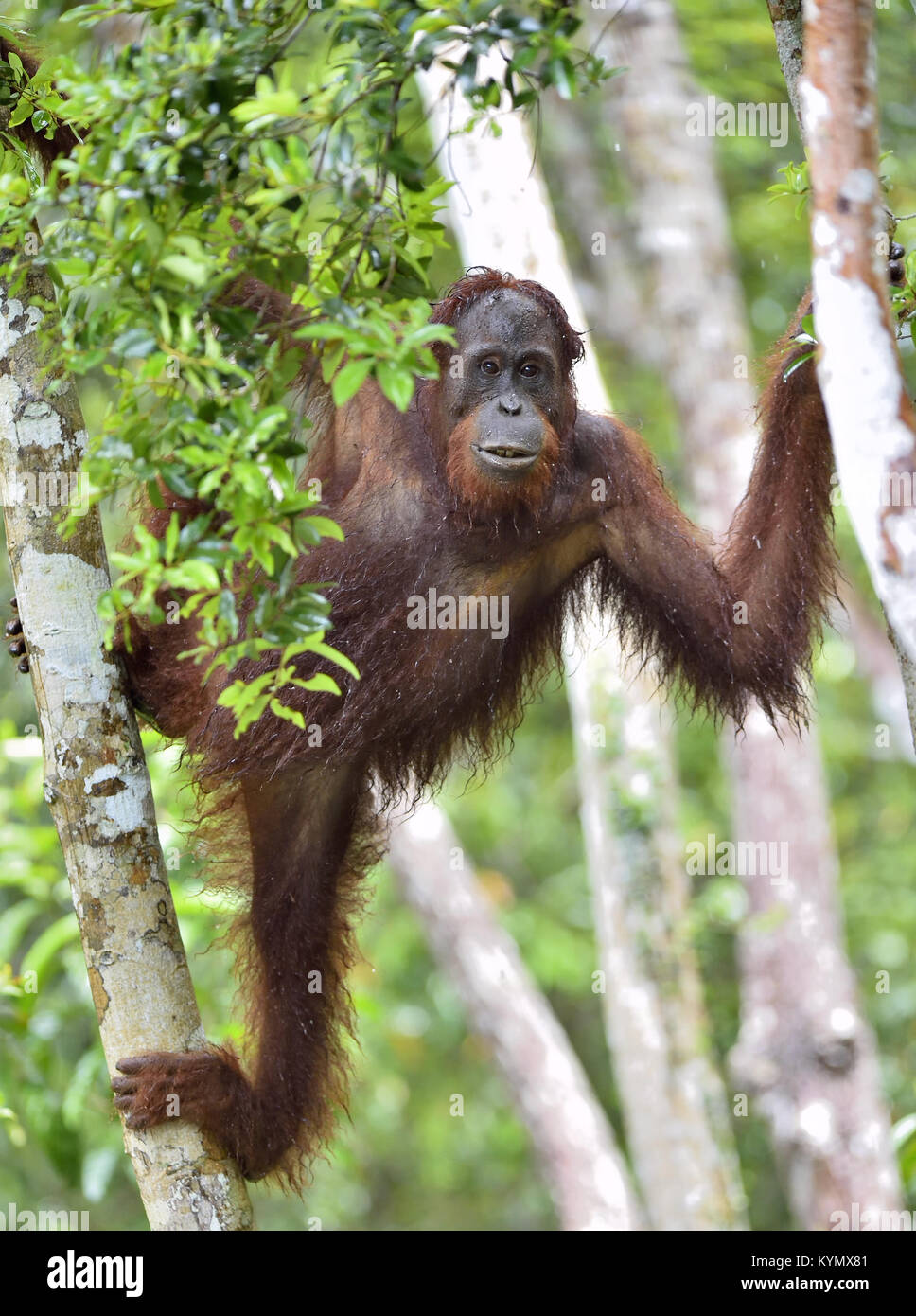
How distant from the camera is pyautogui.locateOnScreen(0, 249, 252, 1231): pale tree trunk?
3.33 m

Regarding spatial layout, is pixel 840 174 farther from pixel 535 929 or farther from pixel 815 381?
pixel 535 929

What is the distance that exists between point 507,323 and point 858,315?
5.58ft

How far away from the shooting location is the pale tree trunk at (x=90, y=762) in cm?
333

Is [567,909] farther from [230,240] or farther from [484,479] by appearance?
[230,240]

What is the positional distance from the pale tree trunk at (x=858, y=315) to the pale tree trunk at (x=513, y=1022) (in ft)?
18.5

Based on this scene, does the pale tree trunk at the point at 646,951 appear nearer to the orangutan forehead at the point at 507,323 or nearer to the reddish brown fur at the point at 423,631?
the reddish brown fur at the point at 423,631

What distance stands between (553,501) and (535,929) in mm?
7465

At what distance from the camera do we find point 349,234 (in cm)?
270

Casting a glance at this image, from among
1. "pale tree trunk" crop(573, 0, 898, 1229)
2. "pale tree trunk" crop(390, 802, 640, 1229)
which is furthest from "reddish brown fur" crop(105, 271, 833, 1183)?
"pale tree trunk" crop(573, 0, 898, 1229)

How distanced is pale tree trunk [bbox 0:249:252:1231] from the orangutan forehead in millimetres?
1094

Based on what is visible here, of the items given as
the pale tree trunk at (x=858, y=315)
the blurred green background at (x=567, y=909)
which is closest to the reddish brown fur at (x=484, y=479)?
the pale tree trunk at (x=858, y=315)

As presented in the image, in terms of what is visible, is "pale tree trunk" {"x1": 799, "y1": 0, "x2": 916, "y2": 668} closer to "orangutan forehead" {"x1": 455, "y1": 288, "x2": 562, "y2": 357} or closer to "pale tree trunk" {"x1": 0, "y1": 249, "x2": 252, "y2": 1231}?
"orangutan forehead" {"x1": 455, "y1": 288, "x2": 562, "y2": 357}

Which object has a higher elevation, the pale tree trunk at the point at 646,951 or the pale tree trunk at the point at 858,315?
the pale tree trunk at the point at 858,315

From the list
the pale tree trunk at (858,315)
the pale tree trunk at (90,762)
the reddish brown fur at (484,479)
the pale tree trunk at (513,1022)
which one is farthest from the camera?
the pale tree trunk at (513,1022)
